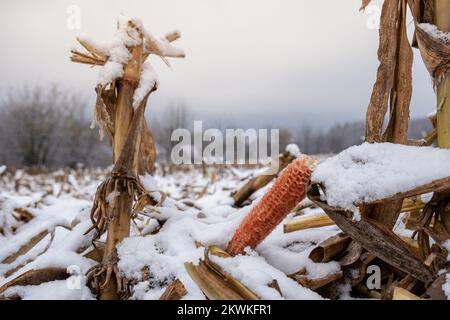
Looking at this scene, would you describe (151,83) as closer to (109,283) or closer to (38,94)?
(109,283)

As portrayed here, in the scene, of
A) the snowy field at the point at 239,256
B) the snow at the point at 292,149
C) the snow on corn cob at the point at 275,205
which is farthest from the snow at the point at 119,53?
the snow at the point at 292,149

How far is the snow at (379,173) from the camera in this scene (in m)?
0.63

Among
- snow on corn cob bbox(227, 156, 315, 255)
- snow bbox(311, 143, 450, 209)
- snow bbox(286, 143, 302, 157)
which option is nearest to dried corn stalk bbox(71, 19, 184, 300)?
snow on corn cob bbox(227, 156, 315, 255)

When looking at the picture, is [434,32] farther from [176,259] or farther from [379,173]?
[176,259]

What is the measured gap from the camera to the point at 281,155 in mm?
1651

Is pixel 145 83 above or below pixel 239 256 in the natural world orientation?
above

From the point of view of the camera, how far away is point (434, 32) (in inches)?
27.5

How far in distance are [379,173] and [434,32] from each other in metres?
0.32

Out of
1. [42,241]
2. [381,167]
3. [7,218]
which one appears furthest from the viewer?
[7,218]

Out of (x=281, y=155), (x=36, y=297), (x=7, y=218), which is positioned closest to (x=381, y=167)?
(x=36, y=297)

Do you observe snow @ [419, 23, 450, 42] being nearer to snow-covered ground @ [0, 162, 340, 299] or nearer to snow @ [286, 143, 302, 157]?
snow-covered ground @ [0, 162, 340, 299]

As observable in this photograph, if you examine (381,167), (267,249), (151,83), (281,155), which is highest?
(151,83)

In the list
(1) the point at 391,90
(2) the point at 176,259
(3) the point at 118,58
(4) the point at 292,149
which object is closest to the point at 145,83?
(3) the point at 118,58
